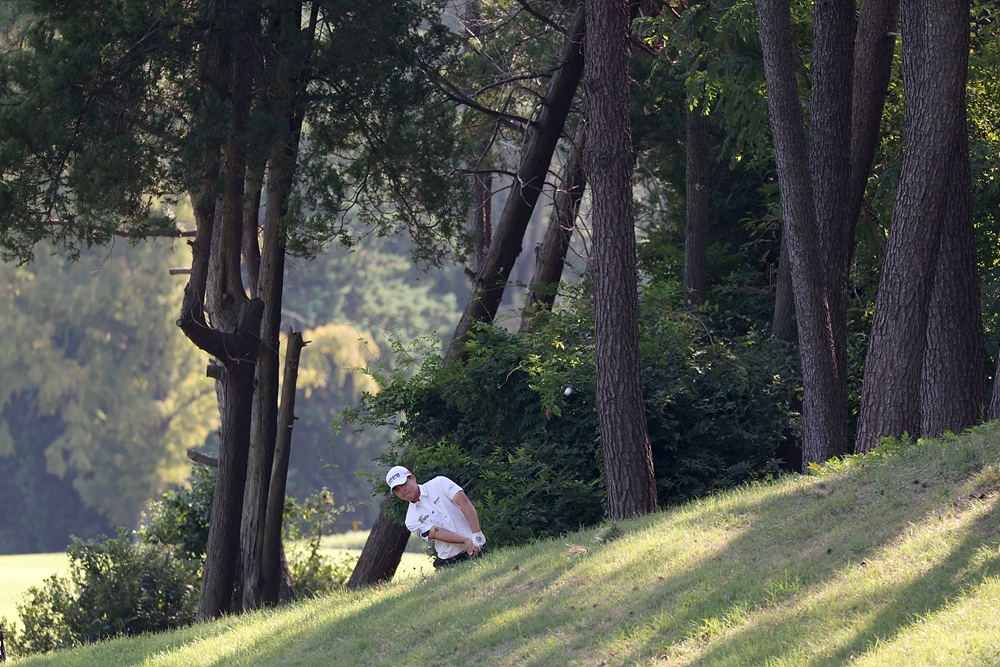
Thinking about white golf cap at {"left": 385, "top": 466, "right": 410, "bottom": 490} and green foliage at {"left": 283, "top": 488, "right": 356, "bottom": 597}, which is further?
green foliage at {"left": 283, "top": 488, "right": 356, "bottom": 597}

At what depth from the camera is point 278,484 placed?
54.7 feet

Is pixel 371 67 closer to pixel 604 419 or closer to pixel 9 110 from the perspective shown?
pixel 9 110

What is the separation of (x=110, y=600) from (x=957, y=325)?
43.5ft

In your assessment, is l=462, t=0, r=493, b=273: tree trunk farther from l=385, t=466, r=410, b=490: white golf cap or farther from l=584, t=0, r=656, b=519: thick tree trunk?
l=385, t=466, r=410, b=490: white golf cap

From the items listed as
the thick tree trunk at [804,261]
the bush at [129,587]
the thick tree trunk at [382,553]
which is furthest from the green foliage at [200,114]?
the bush at [129,587]

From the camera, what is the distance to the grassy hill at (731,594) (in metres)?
5.91

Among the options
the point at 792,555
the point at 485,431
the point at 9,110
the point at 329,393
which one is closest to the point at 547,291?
the point at 485,431

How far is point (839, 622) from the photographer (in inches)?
237

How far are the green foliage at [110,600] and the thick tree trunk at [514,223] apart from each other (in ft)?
10.9

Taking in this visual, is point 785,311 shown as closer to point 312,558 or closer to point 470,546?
point 470,546

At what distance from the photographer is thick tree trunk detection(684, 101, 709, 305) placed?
51.8ft

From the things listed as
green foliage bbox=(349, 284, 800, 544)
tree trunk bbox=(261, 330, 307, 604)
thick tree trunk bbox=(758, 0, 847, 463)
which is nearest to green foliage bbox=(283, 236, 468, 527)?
tree trunk bbox=(261, 330, 307, 604)

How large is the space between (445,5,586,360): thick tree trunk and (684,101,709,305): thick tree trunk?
2465 millimetres

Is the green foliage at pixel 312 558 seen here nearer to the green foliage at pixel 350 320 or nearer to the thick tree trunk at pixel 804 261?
the thick tree trunk at pixel 804 261
